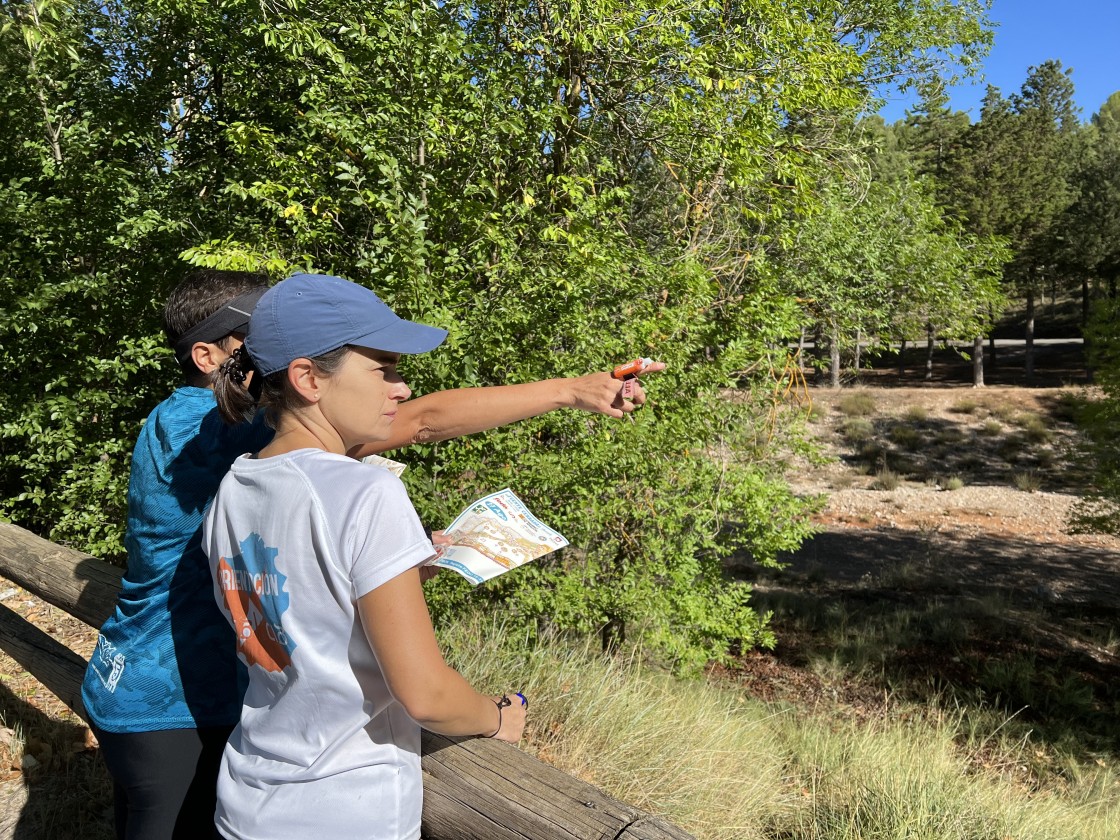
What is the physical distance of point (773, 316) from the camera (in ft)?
25.5

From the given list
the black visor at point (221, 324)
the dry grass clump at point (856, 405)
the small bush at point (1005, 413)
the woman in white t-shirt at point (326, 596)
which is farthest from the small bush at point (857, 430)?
the woman in white t-shirt at point (326, 596)

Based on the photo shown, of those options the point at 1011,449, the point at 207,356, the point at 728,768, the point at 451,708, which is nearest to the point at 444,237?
the point at 728,768

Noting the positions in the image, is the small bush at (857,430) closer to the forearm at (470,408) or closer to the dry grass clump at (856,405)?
the dry grass clump at (856,405)

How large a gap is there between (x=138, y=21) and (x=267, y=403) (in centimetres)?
673

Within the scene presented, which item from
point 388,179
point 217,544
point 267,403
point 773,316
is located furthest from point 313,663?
point 773,316

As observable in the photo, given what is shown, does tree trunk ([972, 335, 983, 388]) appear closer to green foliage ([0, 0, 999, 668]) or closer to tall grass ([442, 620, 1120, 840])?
green foliage ([0, 0, 999, 668])

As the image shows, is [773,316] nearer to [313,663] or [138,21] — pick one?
[138,21]

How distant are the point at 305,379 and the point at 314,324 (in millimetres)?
100

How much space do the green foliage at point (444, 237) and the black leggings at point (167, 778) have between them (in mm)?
3519

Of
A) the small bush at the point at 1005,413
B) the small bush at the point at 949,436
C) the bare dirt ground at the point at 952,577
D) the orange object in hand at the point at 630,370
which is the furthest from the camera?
the small bush at the point at 1005,413

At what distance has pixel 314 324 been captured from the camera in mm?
1546

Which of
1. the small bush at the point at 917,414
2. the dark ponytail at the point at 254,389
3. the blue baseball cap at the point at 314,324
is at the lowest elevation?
the small bush at the point at 917,414

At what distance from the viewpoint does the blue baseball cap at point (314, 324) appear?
154 centimetres

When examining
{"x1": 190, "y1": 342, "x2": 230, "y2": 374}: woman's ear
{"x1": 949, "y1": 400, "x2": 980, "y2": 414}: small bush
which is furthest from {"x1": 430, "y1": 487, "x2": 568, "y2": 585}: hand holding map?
{"x1": 949, "y1": 400, "x2": 980, "y2": 414}: small bush
